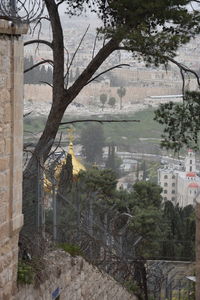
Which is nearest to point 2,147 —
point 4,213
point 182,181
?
point 4,213

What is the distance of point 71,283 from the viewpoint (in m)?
6.15

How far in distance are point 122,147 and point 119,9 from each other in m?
81.6

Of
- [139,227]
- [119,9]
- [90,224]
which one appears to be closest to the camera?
[90,224]

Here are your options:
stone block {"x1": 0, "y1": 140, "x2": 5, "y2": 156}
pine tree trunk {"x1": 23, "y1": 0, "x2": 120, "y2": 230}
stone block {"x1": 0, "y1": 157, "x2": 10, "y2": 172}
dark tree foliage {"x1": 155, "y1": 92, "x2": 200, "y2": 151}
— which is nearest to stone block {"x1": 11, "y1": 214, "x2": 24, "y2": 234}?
stone block {"x1": 0, "y1": 157, "x2": 10, "y2": 172}

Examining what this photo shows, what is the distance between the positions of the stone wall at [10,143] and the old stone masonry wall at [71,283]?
0.47 meters

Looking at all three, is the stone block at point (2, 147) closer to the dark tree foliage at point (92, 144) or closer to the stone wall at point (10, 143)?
the stone wall at point (10, 143)

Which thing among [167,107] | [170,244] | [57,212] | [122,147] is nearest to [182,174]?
[122,147]

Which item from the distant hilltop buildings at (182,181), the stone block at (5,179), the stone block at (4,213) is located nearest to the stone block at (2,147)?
the stone block at (5,179)

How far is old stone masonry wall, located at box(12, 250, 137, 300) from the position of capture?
17.4 feet

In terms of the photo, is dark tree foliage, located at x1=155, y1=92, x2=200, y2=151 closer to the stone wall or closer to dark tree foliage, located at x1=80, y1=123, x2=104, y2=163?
the stone wall

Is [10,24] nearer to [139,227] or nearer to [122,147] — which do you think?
[139,227]

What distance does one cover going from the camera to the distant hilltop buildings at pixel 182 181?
52281 millimetres

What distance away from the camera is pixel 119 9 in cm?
882

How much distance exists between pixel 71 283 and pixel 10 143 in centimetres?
233
